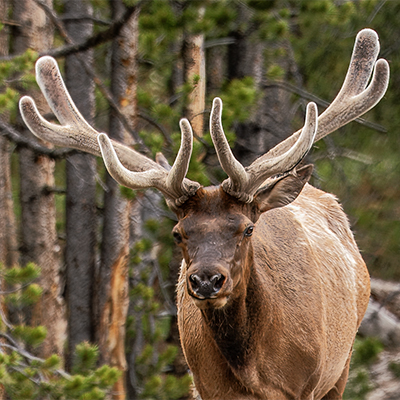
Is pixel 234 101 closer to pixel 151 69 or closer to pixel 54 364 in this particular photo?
pixel 54 364

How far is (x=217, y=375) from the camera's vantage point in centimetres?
461

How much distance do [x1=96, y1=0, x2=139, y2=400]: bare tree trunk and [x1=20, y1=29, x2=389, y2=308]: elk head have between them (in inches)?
112

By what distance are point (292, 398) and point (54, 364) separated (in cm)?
205

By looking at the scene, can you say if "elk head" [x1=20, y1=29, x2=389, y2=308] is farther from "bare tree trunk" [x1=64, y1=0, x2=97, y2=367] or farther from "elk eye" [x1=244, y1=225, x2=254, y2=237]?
"bare tree trunk" [x1=64, y1=0, x2=97, y2=367]

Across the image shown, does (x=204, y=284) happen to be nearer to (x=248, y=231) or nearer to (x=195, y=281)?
(x=195, y=281)

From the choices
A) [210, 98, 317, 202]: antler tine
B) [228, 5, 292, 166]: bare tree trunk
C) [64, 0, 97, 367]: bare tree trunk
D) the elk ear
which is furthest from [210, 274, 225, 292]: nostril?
[228, 5, 292, 166]: bare tree trunk

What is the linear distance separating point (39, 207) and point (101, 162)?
1232 millimetres

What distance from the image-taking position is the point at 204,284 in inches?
146

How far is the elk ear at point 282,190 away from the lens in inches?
174

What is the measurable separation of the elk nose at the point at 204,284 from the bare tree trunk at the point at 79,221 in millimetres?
4634

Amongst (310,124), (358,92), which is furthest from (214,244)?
(358,92)

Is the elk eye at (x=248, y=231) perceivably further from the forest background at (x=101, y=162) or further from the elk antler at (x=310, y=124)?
the forest background at (x=101, y=162)

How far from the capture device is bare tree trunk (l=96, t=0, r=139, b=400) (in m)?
7.72

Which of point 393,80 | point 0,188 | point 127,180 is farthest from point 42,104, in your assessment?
point 393,80
